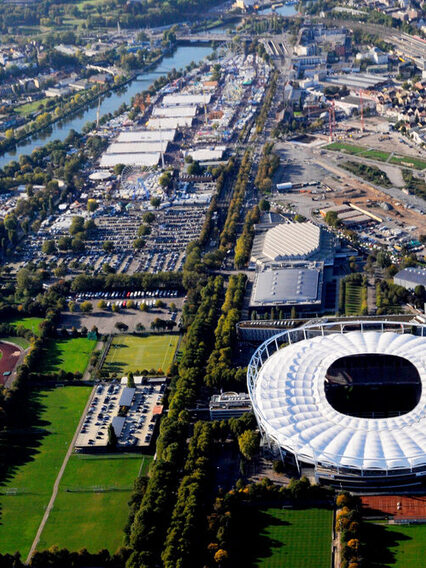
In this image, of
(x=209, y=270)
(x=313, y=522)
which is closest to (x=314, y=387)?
(x=313, y=522)

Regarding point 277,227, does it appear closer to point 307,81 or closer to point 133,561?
point 133,561

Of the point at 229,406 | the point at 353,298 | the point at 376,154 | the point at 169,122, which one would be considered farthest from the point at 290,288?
the point at 169,122

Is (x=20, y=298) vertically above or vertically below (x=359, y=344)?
below

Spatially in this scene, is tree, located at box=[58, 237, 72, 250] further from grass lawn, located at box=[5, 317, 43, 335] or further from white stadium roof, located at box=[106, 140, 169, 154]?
white stadium roof, located at box=[106, 140, 169, 154]

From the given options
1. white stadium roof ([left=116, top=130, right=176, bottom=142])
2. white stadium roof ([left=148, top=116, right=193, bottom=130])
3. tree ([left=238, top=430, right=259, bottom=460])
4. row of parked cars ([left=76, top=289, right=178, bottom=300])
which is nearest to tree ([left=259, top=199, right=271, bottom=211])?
row of parked cars ([left=76, top=289, right=178, bottom=300])

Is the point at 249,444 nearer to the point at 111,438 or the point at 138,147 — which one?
the point at 111,438

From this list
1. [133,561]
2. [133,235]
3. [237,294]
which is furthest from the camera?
[133,235]
